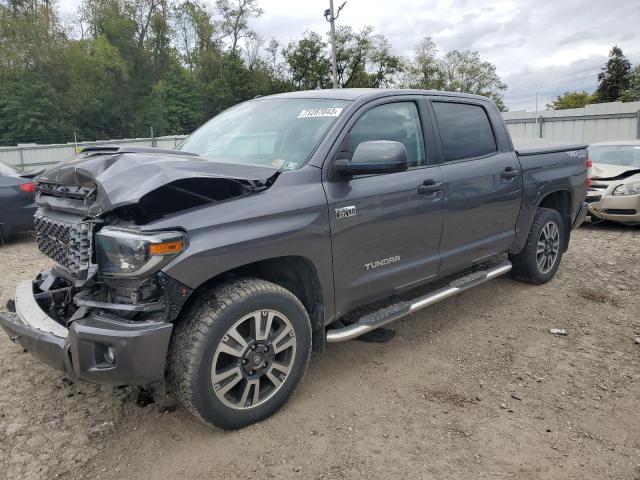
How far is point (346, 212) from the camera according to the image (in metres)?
3.13

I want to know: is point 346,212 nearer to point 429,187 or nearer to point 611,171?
point 429,187

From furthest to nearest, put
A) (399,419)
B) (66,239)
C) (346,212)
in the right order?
(346,212) < (399,419) < (66,239)

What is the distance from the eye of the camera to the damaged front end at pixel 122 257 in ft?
→ 7.88

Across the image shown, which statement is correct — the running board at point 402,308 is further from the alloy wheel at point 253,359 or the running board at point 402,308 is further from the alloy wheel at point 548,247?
the alloy wheel at point 548,247

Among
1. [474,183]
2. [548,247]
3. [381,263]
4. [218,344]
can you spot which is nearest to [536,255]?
[548,247]

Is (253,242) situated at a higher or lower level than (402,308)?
higher

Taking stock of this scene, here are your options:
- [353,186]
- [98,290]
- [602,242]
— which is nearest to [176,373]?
[98,290]

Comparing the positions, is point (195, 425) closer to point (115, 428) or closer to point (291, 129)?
point (115, 428)

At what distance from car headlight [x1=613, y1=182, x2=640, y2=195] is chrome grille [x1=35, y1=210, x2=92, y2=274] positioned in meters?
8.20

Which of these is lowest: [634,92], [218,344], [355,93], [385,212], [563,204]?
[218,344]

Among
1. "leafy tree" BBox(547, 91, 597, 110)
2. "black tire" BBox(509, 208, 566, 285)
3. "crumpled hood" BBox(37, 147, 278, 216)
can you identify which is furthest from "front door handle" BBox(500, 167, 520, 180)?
"leafy tree" BBox(547, 91, 597, 110)

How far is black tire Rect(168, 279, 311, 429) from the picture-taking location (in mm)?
2547

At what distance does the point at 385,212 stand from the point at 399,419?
129 centimetres

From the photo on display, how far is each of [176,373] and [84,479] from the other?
65 cm
